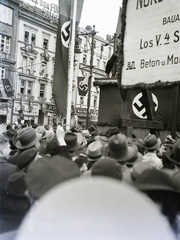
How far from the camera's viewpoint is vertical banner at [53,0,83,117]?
567 cm

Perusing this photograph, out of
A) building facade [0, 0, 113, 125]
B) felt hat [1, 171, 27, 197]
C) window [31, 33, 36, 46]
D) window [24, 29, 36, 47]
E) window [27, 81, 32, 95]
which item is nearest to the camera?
felt hat [1, 171, 27, 197]

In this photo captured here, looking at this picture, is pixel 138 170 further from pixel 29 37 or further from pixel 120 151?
pixel 29 37

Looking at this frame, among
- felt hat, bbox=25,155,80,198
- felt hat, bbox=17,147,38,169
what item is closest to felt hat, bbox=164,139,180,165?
felt hat, bbox=25,155,80,198

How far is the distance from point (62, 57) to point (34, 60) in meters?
23.1

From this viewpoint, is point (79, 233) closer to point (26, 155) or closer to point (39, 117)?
point (26, 155)

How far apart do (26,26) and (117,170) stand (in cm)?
2428

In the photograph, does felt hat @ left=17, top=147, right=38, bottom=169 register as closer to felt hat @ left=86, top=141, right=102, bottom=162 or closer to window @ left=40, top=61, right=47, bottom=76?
felt hat @ left=86, top=141, right=102, bottom=162

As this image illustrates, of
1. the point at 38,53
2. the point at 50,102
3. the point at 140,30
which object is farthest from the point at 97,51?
the point at 140,30

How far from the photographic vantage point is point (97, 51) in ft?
87.4

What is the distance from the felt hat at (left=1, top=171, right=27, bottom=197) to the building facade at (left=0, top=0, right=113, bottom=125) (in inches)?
728

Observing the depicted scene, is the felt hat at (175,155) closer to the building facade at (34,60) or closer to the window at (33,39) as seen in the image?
the building facade at (34,60)

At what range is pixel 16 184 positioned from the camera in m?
1.89

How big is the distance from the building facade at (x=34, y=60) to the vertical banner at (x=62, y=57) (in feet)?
47.3

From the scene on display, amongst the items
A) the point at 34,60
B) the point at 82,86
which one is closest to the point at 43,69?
the point at 34,60
